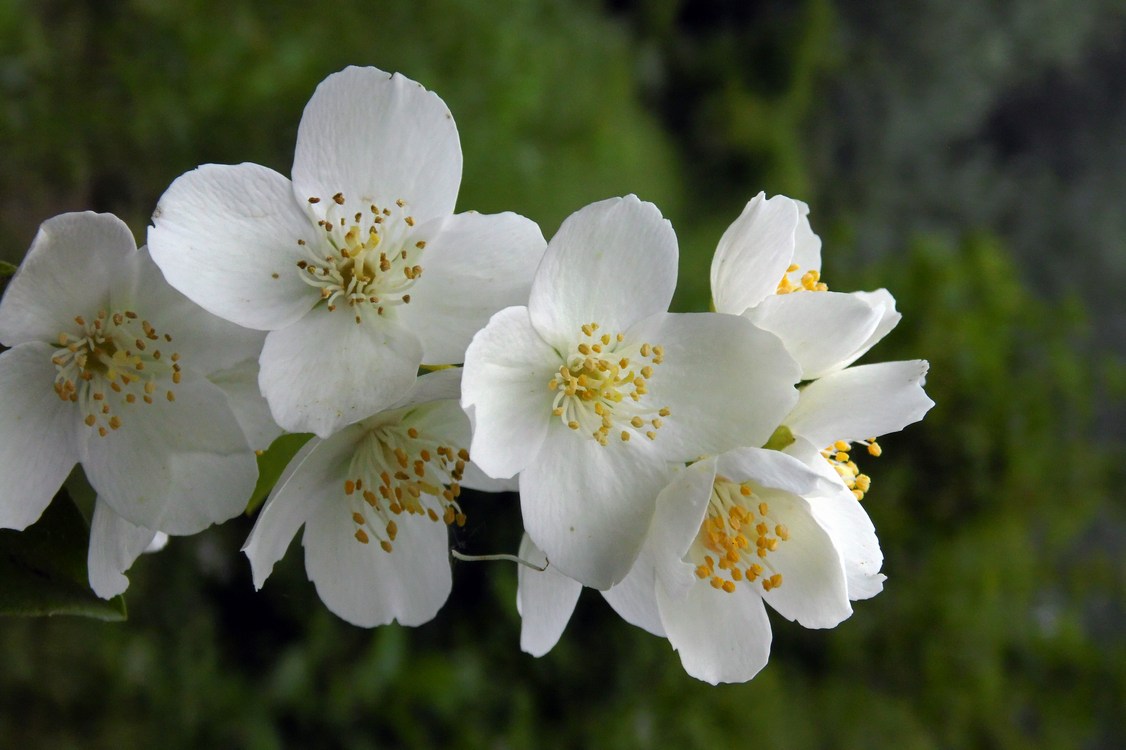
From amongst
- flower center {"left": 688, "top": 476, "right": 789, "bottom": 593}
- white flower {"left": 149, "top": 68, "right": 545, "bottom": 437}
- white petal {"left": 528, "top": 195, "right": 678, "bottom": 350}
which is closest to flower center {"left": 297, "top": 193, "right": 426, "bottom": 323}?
white flower {"left": 149, "top": 68, "right": 545, "bottom": 437}

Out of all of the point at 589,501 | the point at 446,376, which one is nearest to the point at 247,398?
the point at 446,376

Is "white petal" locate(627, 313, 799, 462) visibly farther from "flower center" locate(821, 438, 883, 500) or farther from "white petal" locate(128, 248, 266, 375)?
"white petal" locate(128, 248, 266, 375)

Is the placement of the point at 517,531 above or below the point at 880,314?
below

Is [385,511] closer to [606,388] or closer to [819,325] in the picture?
[606,388]

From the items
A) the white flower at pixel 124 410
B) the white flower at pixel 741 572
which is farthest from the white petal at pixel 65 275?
the white flower at pixel 741 572

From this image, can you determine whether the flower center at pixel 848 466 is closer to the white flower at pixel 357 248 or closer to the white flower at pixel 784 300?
the white flower at pixel 784 300

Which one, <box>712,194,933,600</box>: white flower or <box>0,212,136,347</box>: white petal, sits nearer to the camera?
<box>0,212,136,347</box>: white petal
